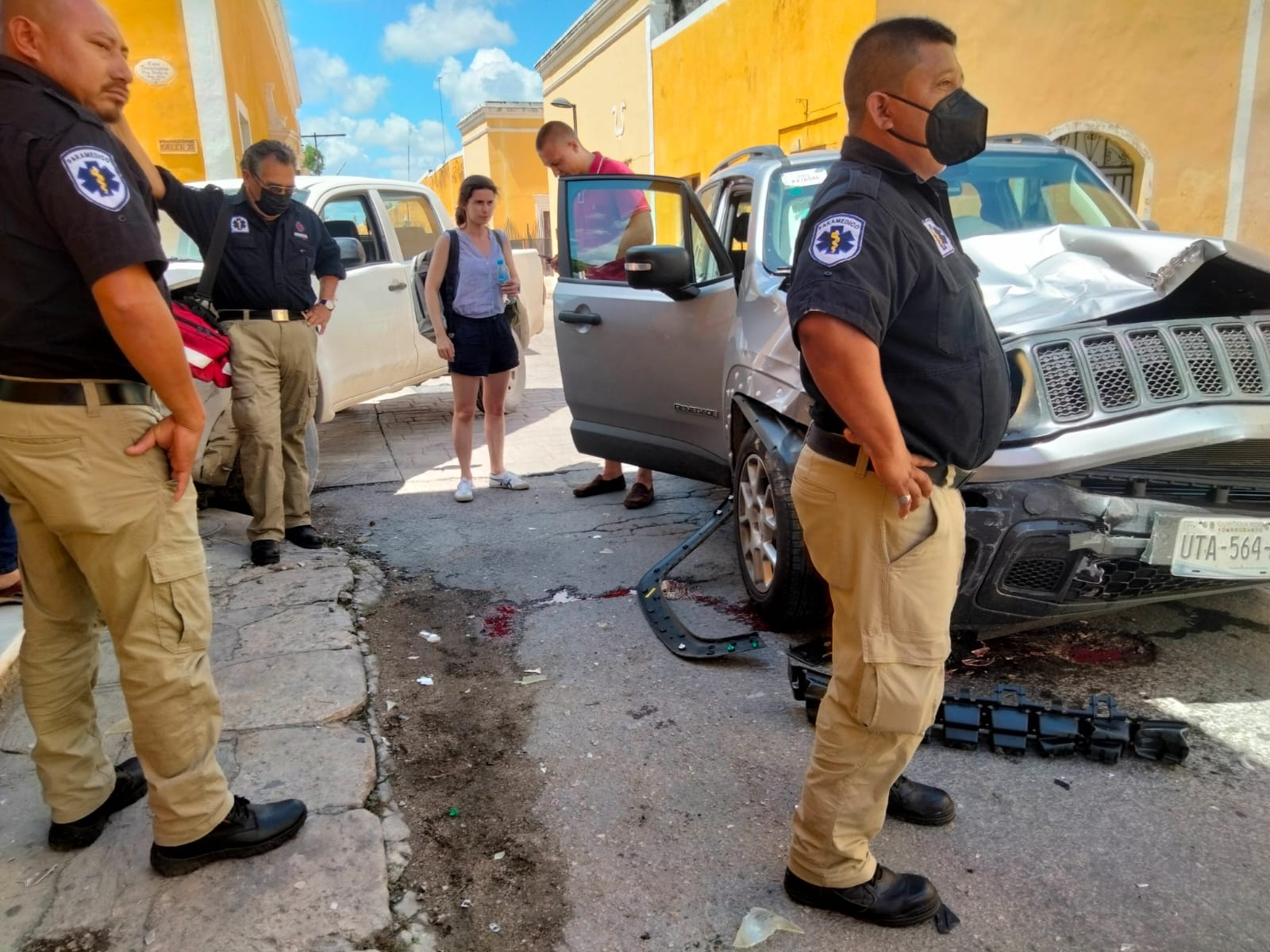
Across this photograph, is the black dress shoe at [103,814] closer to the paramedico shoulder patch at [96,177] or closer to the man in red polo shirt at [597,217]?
the paramedico shoulder patch at [96,177]

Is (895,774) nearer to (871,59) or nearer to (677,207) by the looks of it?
(871,59)

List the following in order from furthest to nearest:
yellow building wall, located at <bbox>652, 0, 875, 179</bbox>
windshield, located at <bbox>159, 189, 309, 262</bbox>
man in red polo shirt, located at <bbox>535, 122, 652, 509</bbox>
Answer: yellow building wall, located at <bbox>652, 0, 875, 179</bbox> → windshield, located at <bbox>159, 189, 309, 262</bbox> → man in red polo shirt, located at <bbox>535, 122, 652, 509</bbox>

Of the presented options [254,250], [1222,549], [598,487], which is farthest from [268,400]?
[1222,549]

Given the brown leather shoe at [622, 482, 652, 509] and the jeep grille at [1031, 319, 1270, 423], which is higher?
the jeep grille at [1031, 319, 1270, 423]

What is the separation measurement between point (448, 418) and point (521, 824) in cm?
632

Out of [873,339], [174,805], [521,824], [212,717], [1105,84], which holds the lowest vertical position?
[521,824]

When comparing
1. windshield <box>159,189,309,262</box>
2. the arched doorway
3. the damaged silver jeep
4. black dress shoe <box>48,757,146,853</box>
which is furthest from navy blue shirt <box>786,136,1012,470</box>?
the arched doorway

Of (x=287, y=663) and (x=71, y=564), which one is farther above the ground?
(x=71, y=564)

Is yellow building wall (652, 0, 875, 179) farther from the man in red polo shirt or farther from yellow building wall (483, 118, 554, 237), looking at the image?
yellow building wall (483, 118, 554, 237)

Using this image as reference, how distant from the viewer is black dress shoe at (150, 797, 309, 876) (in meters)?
2.17

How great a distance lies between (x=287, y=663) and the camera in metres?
3.28

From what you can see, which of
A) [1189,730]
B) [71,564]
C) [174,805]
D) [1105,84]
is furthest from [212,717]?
[1105,84]

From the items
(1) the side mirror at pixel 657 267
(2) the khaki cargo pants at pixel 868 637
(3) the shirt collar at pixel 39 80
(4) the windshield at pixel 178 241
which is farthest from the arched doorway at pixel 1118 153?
(3) the shirt collar at pixel 39 80

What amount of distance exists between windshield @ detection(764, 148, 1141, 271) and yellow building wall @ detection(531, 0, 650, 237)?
15.2 metres
